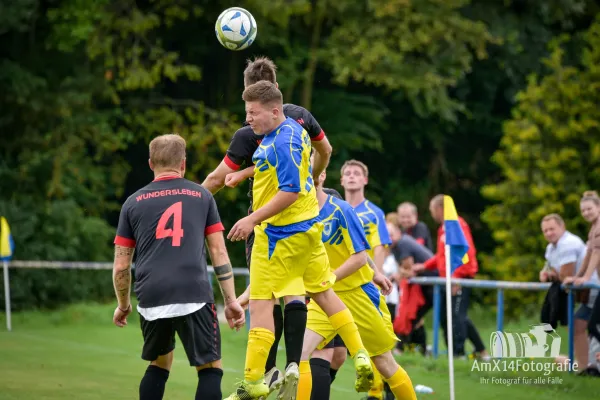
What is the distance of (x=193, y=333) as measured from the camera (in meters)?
6.80

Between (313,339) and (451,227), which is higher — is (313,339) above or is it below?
below

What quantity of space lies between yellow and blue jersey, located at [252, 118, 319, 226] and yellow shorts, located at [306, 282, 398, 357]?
0.86 metres

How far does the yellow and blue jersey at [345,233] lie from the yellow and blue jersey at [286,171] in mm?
462

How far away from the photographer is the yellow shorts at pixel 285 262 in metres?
7.42

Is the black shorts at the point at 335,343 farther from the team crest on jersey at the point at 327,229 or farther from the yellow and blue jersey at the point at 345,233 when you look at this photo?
the team crest on jersey at the point at 327,229

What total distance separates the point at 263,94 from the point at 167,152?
33.2 inches

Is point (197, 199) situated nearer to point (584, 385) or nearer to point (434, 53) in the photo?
point (584, 385)

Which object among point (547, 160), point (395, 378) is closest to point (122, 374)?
point (395, 378)

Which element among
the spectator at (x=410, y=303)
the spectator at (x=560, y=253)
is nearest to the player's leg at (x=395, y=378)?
the spectator at (x=560, y=253)

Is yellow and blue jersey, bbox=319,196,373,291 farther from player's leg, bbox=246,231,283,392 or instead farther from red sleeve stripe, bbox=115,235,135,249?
red sleeve stripe, bbox=115,235,135,249

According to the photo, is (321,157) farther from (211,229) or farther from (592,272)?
(592,272)

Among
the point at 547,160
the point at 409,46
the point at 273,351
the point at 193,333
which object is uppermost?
the point at 409,46

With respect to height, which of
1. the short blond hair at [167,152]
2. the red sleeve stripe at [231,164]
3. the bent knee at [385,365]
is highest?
the short blond hair at [167,152]

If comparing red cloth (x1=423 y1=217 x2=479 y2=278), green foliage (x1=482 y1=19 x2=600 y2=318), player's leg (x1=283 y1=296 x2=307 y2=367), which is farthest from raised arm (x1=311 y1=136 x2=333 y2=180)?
green foliage (x1=482 y1=19 x2=600 y2=318)
